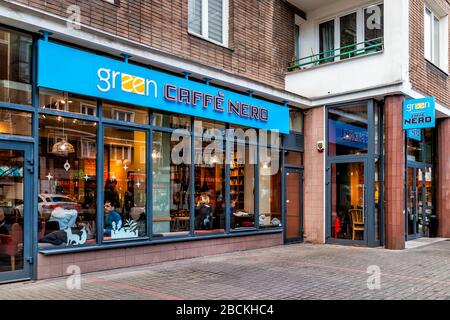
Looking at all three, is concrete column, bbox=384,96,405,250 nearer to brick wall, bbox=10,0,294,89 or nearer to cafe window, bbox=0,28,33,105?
brick wall, bbox=10,0,294,89

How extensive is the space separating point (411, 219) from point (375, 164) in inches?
136

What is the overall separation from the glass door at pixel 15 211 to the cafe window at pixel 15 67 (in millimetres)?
836

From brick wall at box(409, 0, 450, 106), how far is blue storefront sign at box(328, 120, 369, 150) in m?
2.01

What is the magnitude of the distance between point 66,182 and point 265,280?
398 centimetres

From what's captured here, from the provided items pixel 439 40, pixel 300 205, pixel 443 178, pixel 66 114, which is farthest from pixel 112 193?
pixel 439 40

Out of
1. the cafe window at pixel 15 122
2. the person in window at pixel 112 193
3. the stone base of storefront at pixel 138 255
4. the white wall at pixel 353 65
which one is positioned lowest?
the stone base of storefront at pixel 138 255

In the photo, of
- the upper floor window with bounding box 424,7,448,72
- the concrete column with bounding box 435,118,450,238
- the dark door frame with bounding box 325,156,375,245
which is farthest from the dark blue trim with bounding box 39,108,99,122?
the concrete column with bounding box 435,118,450,238

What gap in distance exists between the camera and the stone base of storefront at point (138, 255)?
26.8 ft

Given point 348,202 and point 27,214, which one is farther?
point 348,202

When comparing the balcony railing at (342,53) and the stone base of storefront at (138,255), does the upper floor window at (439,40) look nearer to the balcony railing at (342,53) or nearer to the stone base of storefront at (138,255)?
the balcony railing at (342,53)

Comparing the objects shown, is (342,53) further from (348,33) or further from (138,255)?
(138,255)

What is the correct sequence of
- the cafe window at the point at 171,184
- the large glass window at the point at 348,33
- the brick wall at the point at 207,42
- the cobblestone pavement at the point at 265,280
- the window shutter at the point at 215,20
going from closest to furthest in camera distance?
the cobblestone pavement at the point at 265,280
the brick wall at the point at 207,42
the cafe window at the point at 171,184
the window shutter at the point at 215,20
the large glass window at the point at 348,33

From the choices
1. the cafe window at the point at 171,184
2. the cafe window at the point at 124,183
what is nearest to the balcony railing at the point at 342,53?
the cafe window at the point at 171,184

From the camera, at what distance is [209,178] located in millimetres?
11414
